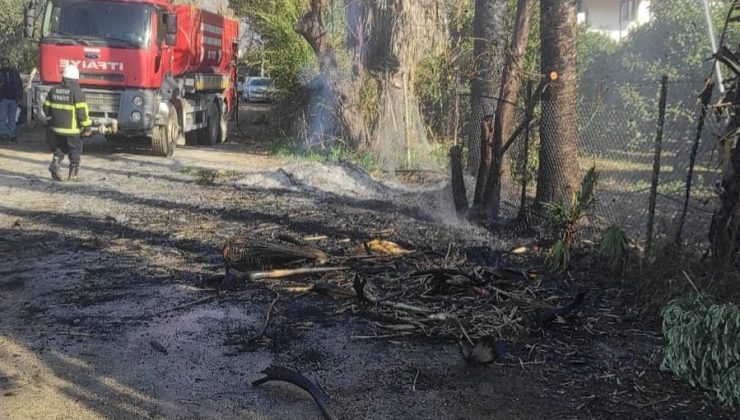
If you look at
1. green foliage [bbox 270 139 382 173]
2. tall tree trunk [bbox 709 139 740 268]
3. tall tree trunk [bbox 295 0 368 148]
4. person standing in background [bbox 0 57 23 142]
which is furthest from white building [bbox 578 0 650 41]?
tall tree trunk [bbox 709 139 740 268]

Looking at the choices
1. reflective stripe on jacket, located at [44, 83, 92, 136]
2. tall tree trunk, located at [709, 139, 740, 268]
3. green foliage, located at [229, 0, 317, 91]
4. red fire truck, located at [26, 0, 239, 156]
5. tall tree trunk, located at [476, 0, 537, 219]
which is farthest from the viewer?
green foliage, located at [229, 0, 317, 91]

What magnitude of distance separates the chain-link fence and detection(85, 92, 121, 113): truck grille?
24.5 feet

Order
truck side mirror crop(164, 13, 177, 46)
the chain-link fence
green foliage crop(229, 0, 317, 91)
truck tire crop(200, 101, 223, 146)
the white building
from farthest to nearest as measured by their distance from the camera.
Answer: the white building → truck tire crop(200, 101, 223, 146) → green foliage crop(229, 0, 317, 91) → truck side mirror crop(164, 13, 177, 46) → the chain-link fence

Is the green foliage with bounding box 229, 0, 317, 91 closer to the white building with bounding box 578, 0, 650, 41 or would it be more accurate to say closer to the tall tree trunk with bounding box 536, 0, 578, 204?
the tall tree trunk with bounding box 536, 0, 578, 204

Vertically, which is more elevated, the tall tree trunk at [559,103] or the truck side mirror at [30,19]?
the truck side mirror at [30,19]

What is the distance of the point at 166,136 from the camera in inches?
613

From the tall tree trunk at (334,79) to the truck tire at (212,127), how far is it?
4076 millimetres

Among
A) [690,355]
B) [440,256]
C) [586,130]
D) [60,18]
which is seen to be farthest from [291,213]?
[60,18]

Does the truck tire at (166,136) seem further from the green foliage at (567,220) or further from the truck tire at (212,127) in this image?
the green foliage at (567,220)

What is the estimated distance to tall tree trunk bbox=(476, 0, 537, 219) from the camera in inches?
344

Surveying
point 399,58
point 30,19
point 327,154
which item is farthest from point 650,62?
point 30,19

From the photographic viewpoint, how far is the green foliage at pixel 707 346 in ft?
13.0

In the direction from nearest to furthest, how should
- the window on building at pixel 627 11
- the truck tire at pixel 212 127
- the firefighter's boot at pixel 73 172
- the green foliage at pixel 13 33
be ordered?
the firefighter's boot at pixel 73 172 < the truck tire at pixel 212 127 < the green foliage at pixel 13 33 < the window on building at pixel 627 11

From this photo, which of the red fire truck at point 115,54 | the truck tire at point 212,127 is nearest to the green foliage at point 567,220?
the red fire truck at point 115,54
